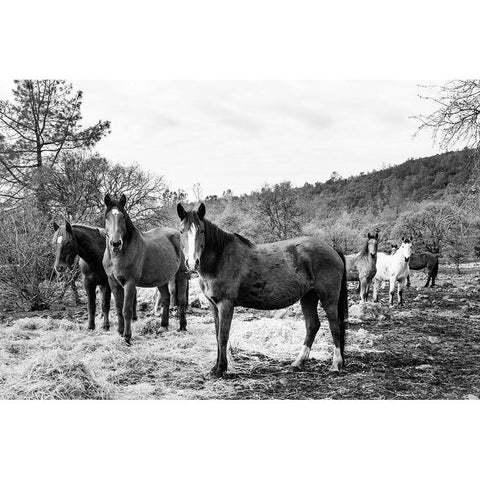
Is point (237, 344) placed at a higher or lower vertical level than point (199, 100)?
lower

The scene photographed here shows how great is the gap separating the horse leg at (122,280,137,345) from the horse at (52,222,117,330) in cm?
82

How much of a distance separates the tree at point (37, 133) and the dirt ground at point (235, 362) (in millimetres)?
1728

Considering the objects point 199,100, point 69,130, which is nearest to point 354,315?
point 199,100

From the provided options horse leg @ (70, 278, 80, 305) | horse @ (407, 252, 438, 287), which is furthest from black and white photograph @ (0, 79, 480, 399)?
horse @ (407, 252, 438, 287)

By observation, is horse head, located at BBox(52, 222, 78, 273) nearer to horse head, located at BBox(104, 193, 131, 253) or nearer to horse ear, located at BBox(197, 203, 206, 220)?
horse head, located at BBox(104, 193, 131, 253)

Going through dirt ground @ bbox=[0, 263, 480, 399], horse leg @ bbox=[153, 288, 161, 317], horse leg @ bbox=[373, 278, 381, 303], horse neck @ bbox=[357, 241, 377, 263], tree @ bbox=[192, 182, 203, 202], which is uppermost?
→ tree @ bbox=[192, 182, 203, 202]

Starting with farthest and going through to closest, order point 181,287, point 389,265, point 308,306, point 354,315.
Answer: point 389,265
point 354,315
point 181,287
point 308,306

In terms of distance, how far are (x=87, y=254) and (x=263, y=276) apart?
278 centimetres

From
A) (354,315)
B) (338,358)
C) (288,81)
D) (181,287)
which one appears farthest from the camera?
(354,315)

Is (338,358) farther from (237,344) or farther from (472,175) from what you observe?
(472,175)

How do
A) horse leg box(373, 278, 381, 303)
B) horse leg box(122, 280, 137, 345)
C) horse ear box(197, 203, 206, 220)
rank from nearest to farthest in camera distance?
horse ear box(197, 203, 206, 220)
horse leg box(122, 280, 137, 345)
horse leg box(373, 278, 381, 303)

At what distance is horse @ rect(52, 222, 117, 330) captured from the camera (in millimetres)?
5301

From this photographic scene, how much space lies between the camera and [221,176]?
509 centimetres

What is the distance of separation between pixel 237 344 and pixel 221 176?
6.47 feet
